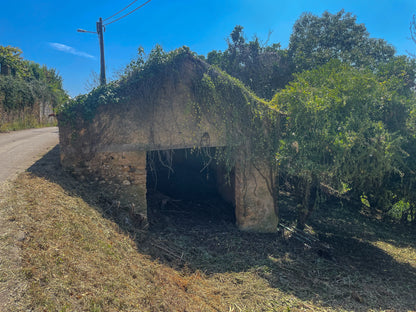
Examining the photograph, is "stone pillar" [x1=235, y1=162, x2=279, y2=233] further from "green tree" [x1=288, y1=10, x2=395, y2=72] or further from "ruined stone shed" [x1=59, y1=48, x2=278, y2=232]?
"green tree" [x1=288, y1=10, x2=395, y2=72]

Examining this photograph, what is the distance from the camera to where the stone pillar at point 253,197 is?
7961 millimetres

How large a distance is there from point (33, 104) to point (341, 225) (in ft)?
65.1

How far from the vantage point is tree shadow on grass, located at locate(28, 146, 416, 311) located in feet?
18.7

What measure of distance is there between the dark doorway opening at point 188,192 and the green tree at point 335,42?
6815 mm

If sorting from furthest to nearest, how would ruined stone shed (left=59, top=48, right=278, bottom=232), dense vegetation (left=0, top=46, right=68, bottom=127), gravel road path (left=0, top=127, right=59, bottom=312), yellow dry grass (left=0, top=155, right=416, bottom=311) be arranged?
1. dense vegetation (left=0, top=46, right=68, bottom=127)
2. ruined stone shed (left=59, top=48, right=278, bottom=232)
3. yellow dry grass (left=0, top=155, right=416, bottom=311)
4. gravel road path (left=0, top=127, right=59, bottom=312)

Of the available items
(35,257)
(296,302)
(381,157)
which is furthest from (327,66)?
(35,257)

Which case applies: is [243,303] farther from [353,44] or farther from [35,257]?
[353,44]

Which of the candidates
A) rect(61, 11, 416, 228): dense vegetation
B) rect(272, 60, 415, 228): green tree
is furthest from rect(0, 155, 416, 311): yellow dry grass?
rect(272, 60, 415, 228): green tree

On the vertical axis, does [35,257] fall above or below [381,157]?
below

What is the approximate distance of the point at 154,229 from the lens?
7.43 m

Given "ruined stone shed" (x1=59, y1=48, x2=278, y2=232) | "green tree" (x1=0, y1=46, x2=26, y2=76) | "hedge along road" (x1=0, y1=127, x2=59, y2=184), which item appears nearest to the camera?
"hedge along road" (x1=0, y1=127, x2=59, y2=184)

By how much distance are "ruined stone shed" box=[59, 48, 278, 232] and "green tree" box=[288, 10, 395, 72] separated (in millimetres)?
6872

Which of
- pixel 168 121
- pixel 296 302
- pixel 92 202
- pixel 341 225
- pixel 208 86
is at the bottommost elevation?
pixel 341 225

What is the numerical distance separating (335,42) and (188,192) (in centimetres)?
1072
